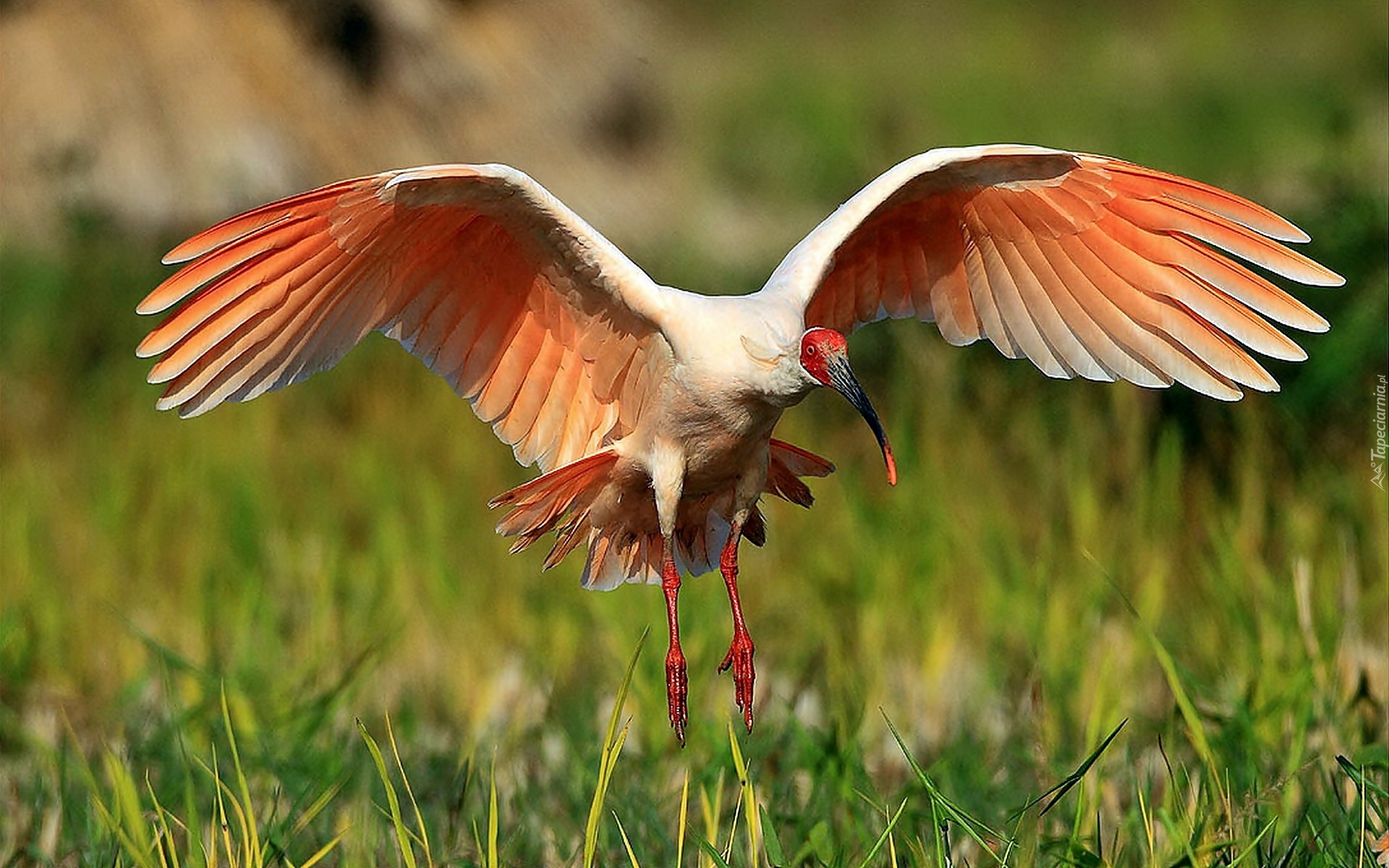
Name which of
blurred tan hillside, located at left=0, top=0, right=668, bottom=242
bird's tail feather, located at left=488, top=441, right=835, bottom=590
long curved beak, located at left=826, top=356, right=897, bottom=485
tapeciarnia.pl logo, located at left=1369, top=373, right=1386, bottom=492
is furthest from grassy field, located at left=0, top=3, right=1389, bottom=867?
blurred tan hillside, located at left=0, top=0, right=668, bottom=242

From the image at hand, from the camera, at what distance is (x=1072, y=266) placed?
369 centimetres

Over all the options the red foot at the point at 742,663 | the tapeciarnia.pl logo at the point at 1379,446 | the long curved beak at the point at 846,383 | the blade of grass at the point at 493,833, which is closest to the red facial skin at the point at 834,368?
the long curved beak at the point at 846,383

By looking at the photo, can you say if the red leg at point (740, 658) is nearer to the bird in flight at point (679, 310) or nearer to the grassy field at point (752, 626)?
the bird in flight at point (679, 310)

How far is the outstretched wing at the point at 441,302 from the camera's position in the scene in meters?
3.28

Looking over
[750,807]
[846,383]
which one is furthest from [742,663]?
[846,383]

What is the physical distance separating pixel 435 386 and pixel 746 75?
1179 centimetres

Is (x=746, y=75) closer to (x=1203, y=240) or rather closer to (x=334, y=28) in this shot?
(x=334, y=28)

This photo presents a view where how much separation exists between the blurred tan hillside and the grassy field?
1.21 meters

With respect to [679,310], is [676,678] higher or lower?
lower

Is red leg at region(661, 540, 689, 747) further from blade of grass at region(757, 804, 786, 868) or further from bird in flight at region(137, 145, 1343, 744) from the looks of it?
blade of grass at region(757, 804, 786, 868)

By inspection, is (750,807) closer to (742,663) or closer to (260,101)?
(742,663)

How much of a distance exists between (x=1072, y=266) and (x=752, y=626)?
2195mm

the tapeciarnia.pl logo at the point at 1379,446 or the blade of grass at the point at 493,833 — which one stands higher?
the tapeciarnia.pl logo at the point at 1379,446

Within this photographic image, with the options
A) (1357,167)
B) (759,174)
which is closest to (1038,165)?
(1357,167)
